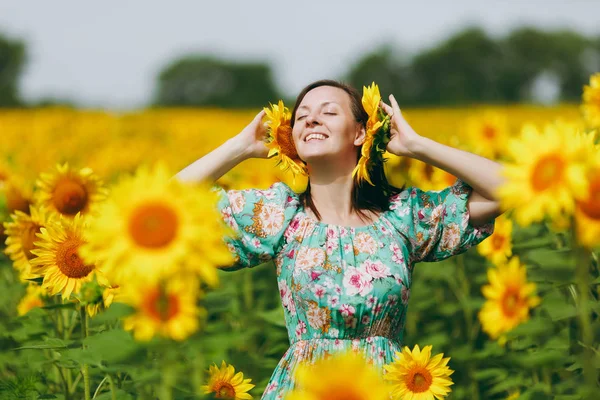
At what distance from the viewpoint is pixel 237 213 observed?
2.62 metres

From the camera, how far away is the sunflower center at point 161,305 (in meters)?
1.62

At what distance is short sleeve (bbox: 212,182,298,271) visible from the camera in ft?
8.60

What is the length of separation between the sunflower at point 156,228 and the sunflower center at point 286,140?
3.91ft

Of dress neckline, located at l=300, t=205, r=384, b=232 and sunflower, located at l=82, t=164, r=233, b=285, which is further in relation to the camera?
dress neckline, located at l=300, t=205, r=384, b=232

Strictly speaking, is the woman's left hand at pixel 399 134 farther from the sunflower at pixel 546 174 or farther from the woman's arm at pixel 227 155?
the sunflower at pixel 546 174

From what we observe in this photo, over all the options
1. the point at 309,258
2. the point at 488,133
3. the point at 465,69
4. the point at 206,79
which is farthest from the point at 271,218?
the point at 206,79

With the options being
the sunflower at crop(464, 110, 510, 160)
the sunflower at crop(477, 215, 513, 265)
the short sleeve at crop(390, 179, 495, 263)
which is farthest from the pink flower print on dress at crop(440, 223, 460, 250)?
the sunflower at crop(464, 110, 510, 160)

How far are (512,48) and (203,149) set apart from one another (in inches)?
1388

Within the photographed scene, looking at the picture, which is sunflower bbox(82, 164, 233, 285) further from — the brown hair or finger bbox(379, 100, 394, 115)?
finger bbox(379, 100, 394, 115)

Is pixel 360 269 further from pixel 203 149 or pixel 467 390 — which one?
pixel 203 149

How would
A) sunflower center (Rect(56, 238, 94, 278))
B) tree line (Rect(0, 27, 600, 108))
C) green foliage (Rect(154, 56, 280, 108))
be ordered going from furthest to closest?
green foliage (Rect(154, 56, 280, 108))
tree line (Rect(0, 27, 600, 108))
sunflower center (Rect(56, 238, 94, 278))

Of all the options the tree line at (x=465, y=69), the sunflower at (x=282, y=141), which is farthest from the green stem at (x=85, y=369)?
the tree line at (x=465, y=69)

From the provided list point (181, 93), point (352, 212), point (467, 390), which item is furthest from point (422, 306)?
point (181, 93)

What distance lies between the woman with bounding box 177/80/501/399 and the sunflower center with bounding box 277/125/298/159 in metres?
0.05
